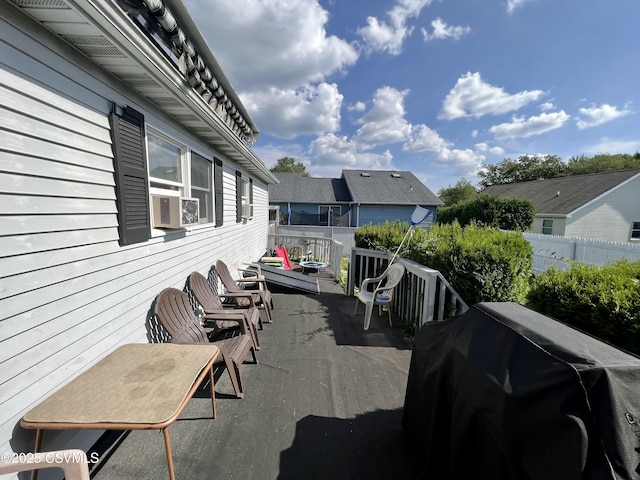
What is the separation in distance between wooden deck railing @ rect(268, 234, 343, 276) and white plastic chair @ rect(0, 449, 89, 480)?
6721mm

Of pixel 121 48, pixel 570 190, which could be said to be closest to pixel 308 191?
pixel 570 190

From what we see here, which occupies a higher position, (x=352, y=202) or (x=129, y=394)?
(x=352, y=202)

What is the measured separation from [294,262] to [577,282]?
27.7ft

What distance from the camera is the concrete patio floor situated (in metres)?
1.81

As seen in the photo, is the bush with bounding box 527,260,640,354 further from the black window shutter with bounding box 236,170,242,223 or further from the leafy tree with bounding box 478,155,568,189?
the leafy tree with bounding box 478,155,568,189

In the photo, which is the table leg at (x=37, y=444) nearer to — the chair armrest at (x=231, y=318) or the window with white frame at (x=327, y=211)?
the chair armrest at (x=231, y=318)

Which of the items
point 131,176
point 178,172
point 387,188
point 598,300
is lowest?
point 598,300

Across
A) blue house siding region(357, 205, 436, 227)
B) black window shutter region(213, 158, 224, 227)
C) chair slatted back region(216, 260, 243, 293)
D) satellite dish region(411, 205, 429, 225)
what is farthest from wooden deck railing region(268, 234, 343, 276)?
blue house siding region(357, 205, 436, 227)

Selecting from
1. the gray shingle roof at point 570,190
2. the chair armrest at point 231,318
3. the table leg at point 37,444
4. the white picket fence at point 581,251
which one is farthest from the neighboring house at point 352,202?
the table leg at point 37,444

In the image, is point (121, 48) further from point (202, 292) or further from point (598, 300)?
point (598, 300)

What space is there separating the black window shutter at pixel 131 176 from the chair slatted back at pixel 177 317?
2.34ft

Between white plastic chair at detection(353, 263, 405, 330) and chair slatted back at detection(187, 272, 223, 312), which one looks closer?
chair slatted back at detection(187, 272, 223, 312)

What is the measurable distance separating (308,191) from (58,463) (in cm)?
1897

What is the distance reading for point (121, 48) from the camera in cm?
186
